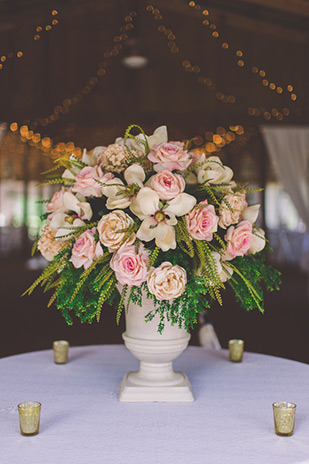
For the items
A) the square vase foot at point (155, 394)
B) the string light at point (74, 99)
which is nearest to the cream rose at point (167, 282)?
the square vase foot at point (155, 394)

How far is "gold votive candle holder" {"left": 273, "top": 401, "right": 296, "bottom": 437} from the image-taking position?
1387 millimetres

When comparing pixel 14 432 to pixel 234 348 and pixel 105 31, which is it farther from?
pixel 105 31

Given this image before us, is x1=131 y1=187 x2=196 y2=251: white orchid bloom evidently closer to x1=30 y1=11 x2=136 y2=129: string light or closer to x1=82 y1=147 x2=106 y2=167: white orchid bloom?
x1=82 y1=147 x2=106 y2=167: white orchid bloom

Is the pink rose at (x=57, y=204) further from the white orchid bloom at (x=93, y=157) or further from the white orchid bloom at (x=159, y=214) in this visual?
the white orchid bloom at (x=159, y=214)

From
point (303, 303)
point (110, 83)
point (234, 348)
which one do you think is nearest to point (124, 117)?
point (110, 83)

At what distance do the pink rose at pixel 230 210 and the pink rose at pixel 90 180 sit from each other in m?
0.31

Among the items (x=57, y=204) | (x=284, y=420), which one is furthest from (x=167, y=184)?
(x=284, y=420)

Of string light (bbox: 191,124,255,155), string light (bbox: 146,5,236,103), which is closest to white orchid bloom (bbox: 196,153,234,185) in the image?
string light (bbox: 146,5,236,103)

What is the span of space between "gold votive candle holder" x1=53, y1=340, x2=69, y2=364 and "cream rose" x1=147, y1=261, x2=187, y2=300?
689 millimetres

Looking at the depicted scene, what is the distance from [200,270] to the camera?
5.21 feet

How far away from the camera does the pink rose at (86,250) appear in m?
1.55

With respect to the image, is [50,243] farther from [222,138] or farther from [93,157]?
[222,138]

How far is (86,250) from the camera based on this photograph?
5.09ft

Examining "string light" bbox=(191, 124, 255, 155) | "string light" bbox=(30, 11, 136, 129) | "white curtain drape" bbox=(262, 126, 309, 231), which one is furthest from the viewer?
"string light" bbox=(191, 124, 255, 155)
